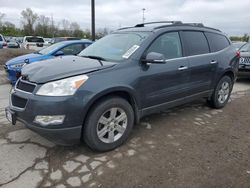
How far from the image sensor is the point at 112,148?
3432 millimetres

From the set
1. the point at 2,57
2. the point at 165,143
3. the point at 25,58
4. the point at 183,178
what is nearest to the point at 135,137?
the point at 165,143

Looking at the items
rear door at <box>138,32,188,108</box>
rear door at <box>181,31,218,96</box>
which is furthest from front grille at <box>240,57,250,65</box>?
rear door at <box>138,32,188,108</box>

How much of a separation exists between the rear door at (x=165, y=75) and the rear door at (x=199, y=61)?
7.4 inches

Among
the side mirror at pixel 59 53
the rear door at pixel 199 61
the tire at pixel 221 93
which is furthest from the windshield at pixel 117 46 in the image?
the side mirror at pixel 59 53

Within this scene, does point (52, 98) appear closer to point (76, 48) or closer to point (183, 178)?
point (183, 178)

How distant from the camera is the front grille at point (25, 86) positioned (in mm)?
3081

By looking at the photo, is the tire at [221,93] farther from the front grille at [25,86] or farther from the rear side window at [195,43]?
the front grille at [25,86]

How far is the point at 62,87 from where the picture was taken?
2949 mm

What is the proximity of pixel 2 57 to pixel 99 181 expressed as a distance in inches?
458

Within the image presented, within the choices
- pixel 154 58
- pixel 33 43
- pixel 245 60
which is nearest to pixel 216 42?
pixel 154 58

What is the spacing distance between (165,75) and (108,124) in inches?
50.2

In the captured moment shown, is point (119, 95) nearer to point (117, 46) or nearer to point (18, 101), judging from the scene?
point (117, 46)

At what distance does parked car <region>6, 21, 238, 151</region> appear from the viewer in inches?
116

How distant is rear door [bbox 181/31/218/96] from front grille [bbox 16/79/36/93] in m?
2.66
